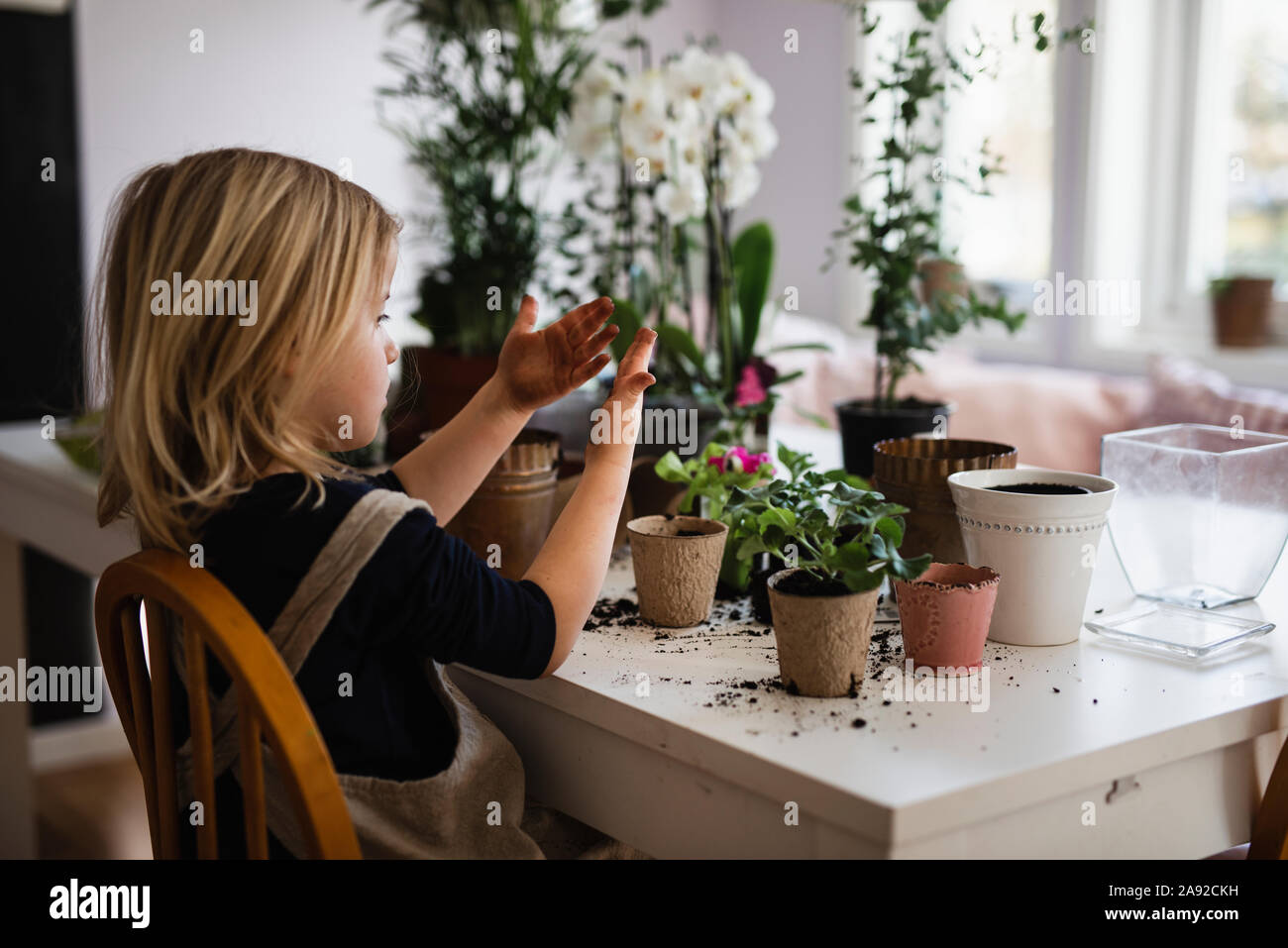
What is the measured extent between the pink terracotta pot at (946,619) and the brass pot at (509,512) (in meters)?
0.40

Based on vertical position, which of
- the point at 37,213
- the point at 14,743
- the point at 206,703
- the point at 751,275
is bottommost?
the point at 14,743

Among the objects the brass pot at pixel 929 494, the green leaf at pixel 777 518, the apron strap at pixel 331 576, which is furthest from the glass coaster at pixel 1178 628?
the apron strap at pixel 331 576

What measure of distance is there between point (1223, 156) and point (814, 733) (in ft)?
10.4

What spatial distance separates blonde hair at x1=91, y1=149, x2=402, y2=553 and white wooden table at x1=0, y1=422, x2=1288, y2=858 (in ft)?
0.96

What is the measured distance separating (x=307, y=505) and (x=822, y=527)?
388 millimetres

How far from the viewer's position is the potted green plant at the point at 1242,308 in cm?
Result: 323

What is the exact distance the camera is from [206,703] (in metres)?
0.84

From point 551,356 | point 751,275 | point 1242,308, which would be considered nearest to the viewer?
point 551,356

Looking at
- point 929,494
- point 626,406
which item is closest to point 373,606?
point 626,406

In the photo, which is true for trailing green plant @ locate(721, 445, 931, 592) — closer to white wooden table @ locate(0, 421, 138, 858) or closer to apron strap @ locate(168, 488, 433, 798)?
apron strap @ locate(168, 488, 433, 798)

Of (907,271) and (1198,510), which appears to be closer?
(1198,510)

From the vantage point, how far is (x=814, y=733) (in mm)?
826

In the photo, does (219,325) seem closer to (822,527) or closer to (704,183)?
(822,527)

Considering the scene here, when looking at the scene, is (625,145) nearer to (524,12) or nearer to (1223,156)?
(524,12)
